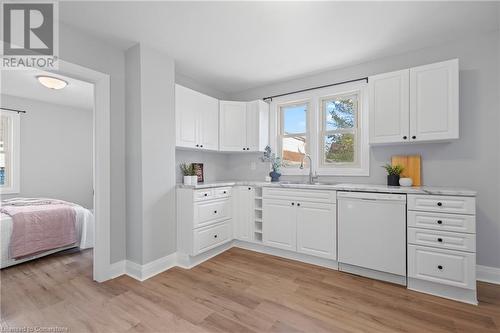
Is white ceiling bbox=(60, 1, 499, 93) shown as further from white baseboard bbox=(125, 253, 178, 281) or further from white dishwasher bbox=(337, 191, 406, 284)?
white baseboard bbox=(125, 253, 178, 281)

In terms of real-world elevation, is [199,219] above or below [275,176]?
below

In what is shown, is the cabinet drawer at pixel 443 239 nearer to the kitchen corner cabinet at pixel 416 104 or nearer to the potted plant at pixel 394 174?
the potted plant at pixel 394 174

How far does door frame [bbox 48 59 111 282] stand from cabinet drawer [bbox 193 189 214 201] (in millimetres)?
957

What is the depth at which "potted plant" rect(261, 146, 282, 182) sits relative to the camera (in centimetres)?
354

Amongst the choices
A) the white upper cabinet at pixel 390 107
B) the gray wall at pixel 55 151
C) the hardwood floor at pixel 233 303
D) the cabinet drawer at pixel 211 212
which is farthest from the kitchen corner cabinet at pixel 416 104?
the gray wall at pixel 55 151

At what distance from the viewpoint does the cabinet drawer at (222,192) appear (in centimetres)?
313

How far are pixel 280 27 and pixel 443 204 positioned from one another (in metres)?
2.31

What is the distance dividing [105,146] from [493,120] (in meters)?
4.18

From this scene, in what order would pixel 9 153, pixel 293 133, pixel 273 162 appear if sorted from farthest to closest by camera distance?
pixel 9 153
pixel 293 133
pixel 273 162

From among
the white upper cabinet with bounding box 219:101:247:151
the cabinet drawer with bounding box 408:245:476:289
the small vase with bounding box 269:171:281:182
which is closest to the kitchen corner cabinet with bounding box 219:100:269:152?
the white upper cabinet with bounding box 219:101:247:151

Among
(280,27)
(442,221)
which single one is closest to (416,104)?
(442,221)

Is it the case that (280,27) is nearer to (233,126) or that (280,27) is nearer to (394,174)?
(233,126)

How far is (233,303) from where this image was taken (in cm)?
203

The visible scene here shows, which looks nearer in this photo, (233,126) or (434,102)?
(434,102)
